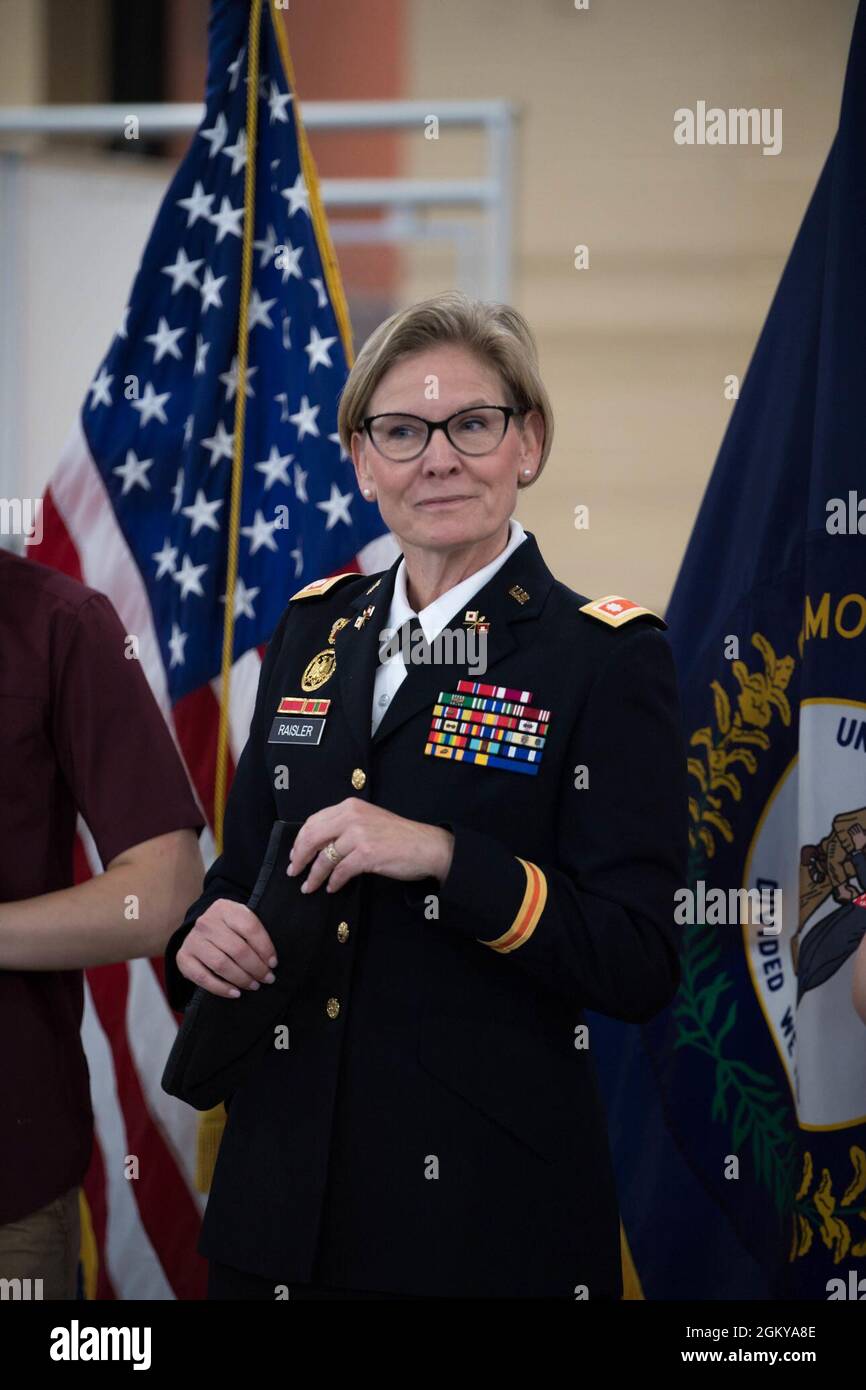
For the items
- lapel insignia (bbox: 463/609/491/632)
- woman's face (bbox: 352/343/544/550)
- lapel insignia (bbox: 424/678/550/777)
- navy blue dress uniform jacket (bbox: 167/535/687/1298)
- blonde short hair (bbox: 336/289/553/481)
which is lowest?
navy blue dress uniform jacket (bbox: 167/535/687/1298)

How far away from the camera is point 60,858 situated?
5.38 feet

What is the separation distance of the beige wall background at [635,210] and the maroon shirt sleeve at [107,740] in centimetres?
204

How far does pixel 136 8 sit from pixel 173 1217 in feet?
10.6

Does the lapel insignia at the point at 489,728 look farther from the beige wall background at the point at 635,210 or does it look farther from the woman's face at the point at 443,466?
the beige wall background at the point at 635,210

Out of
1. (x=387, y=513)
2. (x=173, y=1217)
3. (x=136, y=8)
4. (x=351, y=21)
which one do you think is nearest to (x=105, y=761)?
(x=387, y=513)

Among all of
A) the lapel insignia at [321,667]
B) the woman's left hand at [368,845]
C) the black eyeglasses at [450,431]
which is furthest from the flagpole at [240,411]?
the woman's left hand at [368,845]

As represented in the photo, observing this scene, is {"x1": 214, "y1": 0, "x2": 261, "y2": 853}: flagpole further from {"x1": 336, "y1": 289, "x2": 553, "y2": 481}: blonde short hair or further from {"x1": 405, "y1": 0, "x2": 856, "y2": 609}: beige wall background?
{"x1": 405, "y1": 0, "x2": 856, "y2": 609}: beige wall background

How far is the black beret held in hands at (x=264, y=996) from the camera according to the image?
1.33 meters

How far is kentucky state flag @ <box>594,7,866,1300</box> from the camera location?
1.69m

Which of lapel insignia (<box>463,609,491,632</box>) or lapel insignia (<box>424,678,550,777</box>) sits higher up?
lapel insignia (<box>463,609,491,632</box>)

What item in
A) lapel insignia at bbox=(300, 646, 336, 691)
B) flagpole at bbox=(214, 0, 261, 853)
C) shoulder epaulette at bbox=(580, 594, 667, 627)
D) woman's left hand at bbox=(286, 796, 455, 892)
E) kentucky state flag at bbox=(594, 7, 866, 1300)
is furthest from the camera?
flagpole at bbox=(214, 0, 261, 853)

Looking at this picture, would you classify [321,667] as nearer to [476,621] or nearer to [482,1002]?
[476,621]

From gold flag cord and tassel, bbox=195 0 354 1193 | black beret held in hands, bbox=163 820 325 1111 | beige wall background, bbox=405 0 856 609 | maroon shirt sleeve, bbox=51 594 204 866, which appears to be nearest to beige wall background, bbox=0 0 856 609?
beige wall background, bbox=405 0 856 609

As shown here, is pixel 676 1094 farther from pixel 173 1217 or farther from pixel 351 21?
pixel 351 21
